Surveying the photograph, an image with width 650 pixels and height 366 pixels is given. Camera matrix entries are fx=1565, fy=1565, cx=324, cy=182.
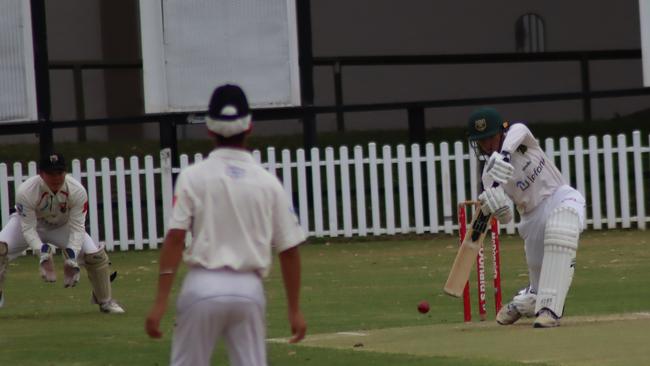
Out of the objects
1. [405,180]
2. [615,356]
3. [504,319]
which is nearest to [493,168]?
[504,319]

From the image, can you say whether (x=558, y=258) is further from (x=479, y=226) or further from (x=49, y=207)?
(x=49, y=207)

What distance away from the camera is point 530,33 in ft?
102

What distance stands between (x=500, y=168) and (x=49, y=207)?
5.02m

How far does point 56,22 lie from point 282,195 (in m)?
22.9

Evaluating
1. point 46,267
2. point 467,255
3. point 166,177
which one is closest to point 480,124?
point 467,255

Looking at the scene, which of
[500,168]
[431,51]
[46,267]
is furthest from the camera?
[431,51]

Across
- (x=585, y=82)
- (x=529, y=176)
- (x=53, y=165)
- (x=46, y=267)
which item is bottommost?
(x=46, y=267)

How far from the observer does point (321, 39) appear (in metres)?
30.7

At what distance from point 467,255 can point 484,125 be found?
1007 mm

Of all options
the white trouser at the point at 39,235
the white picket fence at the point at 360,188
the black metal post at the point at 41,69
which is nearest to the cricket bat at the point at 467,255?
the white trouser at the point at 39,235

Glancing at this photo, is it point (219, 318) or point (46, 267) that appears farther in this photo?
point (46, 267)

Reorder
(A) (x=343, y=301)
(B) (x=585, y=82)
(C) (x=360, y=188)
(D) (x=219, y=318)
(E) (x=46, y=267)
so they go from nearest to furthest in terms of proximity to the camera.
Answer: (D) (x=219, y=318)
(E) (x=46, y=267)
(A) (x=343, y=301)
(C) (x=360, y=188)
(B) (x=585, y=82)

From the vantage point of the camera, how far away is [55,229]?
1502cm

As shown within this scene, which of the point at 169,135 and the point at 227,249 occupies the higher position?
the point at 169,135
